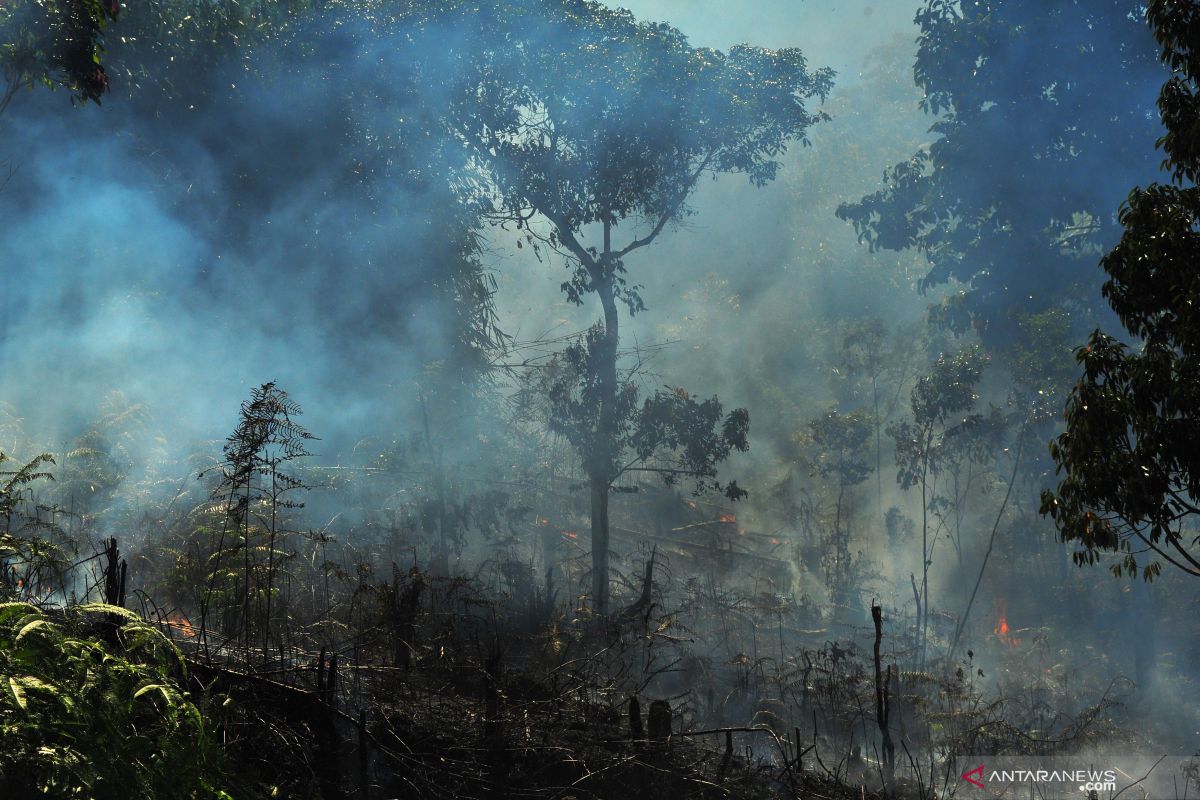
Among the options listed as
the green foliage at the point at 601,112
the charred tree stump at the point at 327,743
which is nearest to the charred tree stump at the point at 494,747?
the charred tree stump at the point at 327,743

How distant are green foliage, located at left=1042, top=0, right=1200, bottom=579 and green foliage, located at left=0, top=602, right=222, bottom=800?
13.8ft

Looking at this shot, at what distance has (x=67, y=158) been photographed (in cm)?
1230

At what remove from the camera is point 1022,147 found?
15.0 meters

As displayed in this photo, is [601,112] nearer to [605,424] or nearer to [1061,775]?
[605,424]

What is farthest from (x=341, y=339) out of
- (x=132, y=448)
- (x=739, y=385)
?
(x=739, y=385)

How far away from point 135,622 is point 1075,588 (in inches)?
761

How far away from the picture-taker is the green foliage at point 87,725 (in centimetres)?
221

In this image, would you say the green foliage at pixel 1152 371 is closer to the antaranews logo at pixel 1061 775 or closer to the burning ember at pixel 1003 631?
the antaranews logo at pixel 1061 775

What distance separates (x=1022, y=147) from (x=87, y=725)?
53.0 ft

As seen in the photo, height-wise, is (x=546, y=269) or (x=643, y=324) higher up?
(x=546, y=269)

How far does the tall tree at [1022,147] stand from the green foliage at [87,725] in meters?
15.7

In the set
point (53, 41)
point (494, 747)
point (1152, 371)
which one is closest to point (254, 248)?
point (53, 41)

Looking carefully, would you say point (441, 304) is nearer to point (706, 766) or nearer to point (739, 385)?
point (706, 766)

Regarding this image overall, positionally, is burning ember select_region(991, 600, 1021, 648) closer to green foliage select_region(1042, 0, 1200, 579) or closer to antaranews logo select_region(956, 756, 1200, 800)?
antaranews logo select_region(956, 756, 1200, 800)
